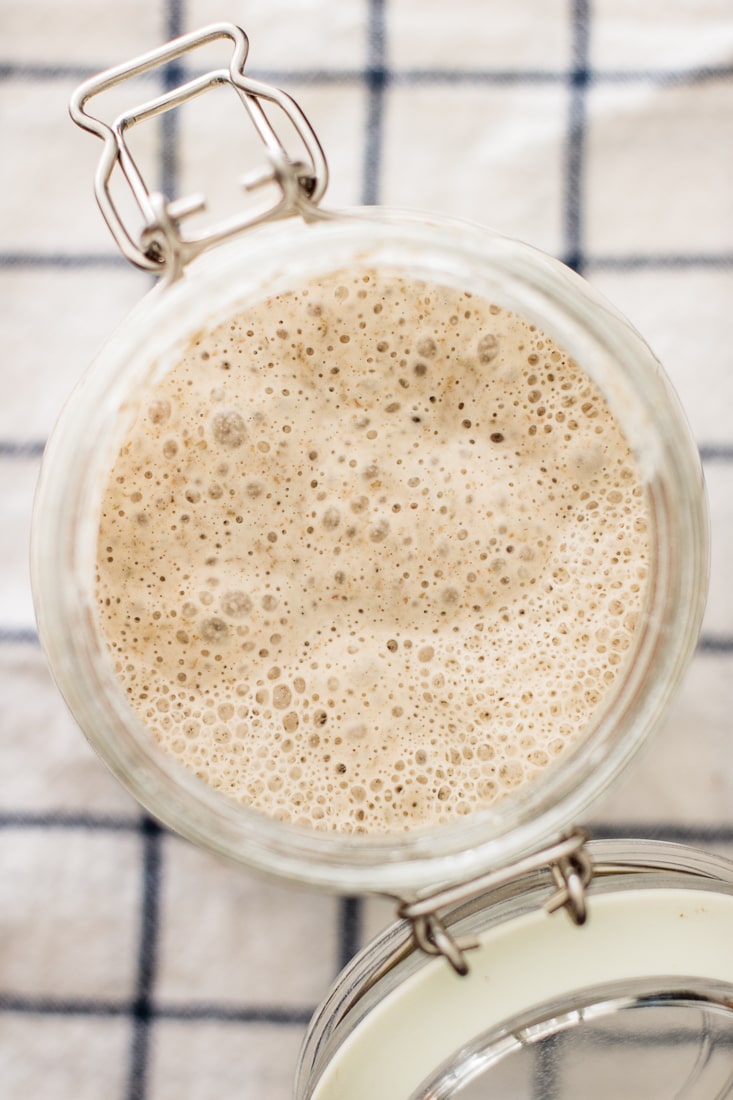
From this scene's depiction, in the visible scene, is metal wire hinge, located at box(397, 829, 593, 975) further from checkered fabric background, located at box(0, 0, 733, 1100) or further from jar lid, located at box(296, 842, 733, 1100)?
checkered fabric background, located at box(0, 0, 733, 1100)

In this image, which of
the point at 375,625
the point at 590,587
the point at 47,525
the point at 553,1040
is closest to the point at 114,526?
the point at 47,525

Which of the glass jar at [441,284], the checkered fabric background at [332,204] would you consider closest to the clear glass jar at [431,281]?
the glass jar at [441,284]

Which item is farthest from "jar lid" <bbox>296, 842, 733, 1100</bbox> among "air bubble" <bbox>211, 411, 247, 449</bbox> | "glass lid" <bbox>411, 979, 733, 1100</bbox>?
"air bubble" <bbox>211, 411, 247, 449</bbox>

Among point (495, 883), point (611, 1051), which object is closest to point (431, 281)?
point (495, 883)

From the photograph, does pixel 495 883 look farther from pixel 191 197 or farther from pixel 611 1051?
pixel 191 197

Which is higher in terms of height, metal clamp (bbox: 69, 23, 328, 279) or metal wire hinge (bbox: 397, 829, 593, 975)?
metal clamp (bbox: 69, 23, 328, 279)
